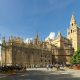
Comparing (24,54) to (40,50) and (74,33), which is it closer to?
(40,50)

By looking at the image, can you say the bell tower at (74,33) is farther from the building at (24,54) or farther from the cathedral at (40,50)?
the building at (24,54)

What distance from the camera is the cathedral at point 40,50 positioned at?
127450 mm

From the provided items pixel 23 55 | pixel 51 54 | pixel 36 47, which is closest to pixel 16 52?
pixel 23 55

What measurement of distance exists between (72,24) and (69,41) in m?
11.6

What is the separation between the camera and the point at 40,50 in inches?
5664

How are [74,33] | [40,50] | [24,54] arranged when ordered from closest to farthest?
1. [24,54]
2. [40,50]
3. [74,33]

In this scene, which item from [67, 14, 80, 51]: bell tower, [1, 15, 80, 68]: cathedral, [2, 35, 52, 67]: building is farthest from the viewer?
[67, 14, 80, 51]: bell tower

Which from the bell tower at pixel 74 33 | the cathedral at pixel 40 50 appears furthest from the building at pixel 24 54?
the bell tower at pixel 74 33

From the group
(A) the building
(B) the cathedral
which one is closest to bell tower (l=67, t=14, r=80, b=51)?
(B) the cathedral

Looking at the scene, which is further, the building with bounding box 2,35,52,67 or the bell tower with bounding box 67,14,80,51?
the bell tower with bounding box 67,14,80,51

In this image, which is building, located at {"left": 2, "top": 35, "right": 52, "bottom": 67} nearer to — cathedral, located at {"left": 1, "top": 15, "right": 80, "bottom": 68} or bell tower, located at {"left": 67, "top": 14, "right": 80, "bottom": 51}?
cathedral, located at {"left": 1, "top": 15, "right": 80, "bottom": 68}

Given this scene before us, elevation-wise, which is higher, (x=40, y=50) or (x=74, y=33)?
(x=74, y=33)

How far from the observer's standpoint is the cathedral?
127450 millimetres

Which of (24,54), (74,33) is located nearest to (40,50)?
(24,54)
